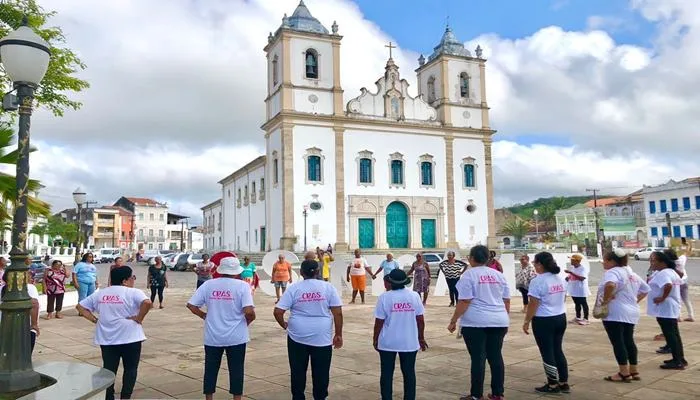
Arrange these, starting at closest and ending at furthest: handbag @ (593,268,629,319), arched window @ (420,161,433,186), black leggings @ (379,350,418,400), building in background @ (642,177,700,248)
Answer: black leggings @ (379,350,418,400), handbag @ (593,268,629,319), arched window @ (420,161,433,186), building in background @ (642,177,700,248)

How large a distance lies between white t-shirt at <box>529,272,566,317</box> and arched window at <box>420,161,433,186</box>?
1229 inches

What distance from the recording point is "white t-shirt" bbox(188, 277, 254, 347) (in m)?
5.27

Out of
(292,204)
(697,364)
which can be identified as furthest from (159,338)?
(292,204)

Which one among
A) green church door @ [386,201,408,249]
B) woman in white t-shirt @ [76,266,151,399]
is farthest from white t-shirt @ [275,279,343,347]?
green church door @ [386,201,408,249]

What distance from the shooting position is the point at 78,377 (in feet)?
14.7

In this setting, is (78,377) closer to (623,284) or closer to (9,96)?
(9,96)

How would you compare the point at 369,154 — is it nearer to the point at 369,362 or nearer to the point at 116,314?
the point at 369,362

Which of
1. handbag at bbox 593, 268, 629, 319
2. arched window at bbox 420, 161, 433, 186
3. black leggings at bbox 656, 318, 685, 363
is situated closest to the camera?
handbag at bbox 593, 268, 629, 319


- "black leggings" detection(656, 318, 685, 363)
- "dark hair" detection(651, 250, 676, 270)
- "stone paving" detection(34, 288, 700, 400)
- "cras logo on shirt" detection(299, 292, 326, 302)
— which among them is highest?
"dark hair" detection(651, 250, 676, 270)

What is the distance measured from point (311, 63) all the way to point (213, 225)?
30245 millimetres

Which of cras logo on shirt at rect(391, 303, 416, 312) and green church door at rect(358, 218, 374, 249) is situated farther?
green church door at rect(358, 218, 374, 249)

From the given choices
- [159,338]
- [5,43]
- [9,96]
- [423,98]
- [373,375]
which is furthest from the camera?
[423,98]

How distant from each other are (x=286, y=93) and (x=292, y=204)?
6.63 meters

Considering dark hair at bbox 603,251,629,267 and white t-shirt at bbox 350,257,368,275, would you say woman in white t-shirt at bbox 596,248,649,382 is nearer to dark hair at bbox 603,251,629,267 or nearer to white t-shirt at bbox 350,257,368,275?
dark hair at bbox 603,251,629,267
